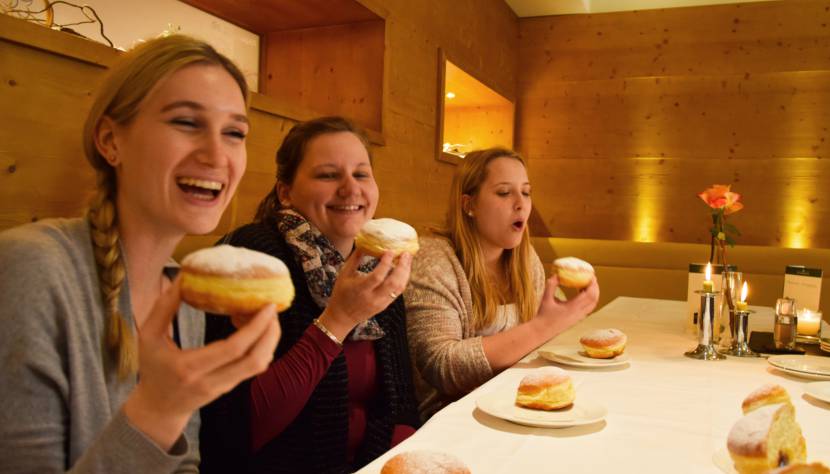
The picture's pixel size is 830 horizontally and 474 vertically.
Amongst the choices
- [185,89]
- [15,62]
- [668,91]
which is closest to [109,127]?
[185,89]

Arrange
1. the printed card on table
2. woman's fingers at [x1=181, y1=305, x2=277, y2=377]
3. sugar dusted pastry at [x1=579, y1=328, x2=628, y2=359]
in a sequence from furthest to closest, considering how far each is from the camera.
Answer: the printed card on table → sugar dusted pastry at [x1=579, y1=328, x2=628, y2=359] → woman's fingers at [x1=181, y1=305, x2=277, y2=377]

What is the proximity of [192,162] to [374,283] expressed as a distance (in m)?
0.48

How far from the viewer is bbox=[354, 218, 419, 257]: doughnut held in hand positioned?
1.34m

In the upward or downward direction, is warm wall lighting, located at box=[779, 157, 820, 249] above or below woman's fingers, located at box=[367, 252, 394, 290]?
above

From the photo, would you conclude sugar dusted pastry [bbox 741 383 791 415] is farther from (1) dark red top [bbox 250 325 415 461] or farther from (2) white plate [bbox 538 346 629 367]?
(1) dark red top [bbox 250 325 415 461]

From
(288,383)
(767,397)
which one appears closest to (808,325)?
(767,397)

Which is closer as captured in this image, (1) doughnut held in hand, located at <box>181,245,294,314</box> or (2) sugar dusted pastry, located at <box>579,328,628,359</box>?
(1) doughnut held in hand, located at <box>181,245,294,314</box>

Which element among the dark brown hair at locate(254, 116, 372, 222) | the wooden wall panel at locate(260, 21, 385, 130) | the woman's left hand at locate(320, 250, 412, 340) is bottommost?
the woman's left hand at locate(320, 250, 412, 340)

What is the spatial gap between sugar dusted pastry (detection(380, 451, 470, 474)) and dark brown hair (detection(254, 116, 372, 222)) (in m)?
1.04

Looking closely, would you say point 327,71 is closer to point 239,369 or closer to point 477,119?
point 477,119

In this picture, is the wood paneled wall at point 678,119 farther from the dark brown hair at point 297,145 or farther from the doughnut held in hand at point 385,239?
the doughnut held in hand at point 385,239

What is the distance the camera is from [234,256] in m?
0.75

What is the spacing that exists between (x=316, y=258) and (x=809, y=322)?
1740 mm

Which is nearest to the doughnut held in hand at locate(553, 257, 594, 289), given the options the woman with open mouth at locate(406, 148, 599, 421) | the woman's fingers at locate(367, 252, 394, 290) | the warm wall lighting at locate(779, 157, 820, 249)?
the woman with open mouth at locate(406, 148, 599, 421)
